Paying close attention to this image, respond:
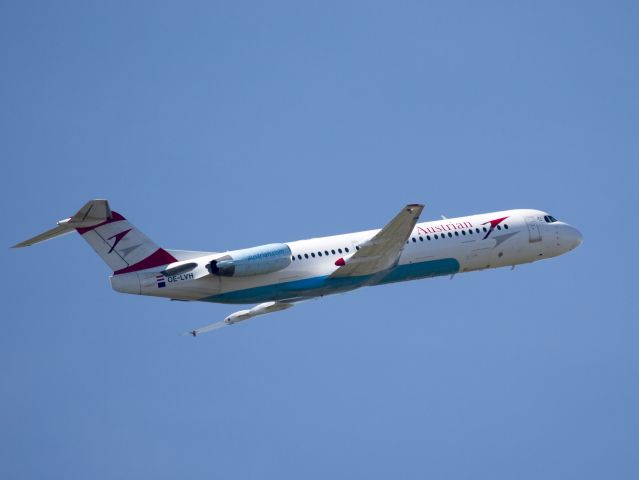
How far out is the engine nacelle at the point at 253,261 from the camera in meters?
45.0

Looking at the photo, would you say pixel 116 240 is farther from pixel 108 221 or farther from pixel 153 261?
pixel 153 261

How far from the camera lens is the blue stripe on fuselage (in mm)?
46406

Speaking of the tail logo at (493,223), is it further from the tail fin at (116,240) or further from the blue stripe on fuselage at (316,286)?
the tail fin at (116,240)

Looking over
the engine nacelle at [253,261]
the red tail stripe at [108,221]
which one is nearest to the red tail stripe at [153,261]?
the red tail stripe at [108,221]

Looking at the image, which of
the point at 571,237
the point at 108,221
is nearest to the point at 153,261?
the point at 108,221

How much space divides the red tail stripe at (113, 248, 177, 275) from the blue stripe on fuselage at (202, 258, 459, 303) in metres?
2.08

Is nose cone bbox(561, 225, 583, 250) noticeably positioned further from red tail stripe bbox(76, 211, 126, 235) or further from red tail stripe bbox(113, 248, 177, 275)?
red tail stripe bbox(76, 211, 126, 235)

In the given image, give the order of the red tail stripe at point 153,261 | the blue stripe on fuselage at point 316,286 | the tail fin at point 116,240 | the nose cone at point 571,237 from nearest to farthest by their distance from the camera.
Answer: the tail fin at point 116,240
the red tail stripe at point 153,261
the blue stripe on fuselage at point 316,286
the nose cone at point 571,237

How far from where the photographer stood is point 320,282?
47375 mm

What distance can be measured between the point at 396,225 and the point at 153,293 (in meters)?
9.38

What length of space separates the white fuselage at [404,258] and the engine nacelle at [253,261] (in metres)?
0.59

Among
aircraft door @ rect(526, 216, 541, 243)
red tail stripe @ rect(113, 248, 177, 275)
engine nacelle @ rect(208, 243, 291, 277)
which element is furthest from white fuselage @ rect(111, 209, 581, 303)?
engine nacelle @ rect(208, 243, 291, 277)

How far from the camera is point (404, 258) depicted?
1949 inches

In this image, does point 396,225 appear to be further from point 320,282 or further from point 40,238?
point 40,238
